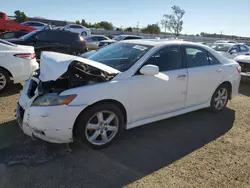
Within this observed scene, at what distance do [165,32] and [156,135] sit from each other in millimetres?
53863

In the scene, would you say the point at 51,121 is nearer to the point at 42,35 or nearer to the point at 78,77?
the point at 78,77

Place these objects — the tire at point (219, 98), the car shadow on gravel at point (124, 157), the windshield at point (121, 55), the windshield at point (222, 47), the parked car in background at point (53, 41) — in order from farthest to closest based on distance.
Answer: the windshield at point (222, 47) < the parked car in background at point (53, 41) < the tire at point (219, 98) < the windshield at point (121, 55) < the car shadow on gravel at point (124, 157)

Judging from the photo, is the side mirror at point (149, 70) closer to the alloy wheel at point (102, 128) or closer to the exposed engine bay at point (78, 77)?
the exposed engine bay at point (78, 77)

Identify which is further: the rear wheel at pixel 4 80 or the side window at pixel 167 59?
the rear wheel at pixel 4 80

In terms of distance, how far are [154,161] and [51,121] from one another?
1.47m

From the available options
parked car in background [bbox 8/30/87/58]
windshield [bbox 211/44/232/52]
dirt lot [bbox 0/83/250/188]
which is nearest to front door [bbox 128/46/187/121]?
dirt lot [bbox 0/83/250/188]

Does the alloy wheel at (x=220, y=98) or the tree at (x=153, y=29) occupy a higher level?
the tree at (x=153, y=29)

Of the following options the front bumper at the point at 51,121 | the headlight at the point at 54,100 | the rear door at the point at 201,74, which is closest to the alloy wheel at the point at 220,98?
the rear door at the point at 201,74

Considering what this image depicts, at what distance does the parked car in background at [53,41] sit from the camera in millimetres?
9000

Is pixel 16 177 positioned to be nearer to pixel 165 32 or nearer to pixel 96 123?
pixel 96 123

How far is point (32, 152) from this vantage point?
10.5 ft

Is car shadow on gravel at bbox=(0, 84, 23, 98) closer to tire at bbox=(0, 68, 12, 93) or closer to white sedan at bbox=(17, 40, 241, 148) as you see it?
tire at bbox=(0, 68, 12, 93)

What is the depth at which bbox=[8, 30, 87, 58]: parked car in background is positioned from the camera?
9000mm

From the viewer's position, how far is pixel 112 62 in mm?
3898
